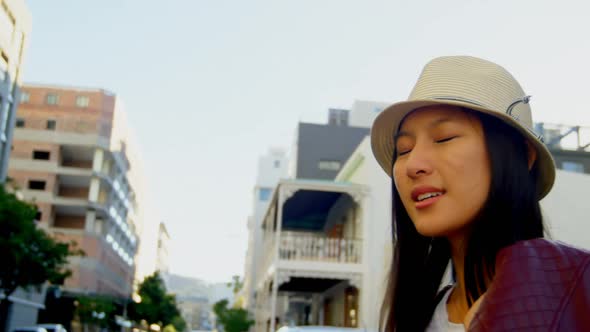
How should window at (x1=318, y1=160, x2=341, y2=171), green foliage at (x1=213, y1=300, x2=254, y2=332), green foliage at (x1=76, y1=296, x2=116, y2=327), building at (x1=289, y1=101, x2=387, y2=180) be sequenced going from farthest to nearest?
green foliage at (x1=76, y1=296, x2=116, y2=327)
window at (x1=318, y1=160, x2=341, y2=171)
building at (x1=289, y1=101, x2=387, y2=180)
green foliage at (x1=213, y1=300, x2=254, y2=332)

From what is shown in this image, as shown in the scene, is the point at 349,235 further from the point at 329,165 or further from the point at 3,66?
the point at 329,165

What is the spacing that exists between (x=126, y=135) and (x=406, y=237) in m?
55.3

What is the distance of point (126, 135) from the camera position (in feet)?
180

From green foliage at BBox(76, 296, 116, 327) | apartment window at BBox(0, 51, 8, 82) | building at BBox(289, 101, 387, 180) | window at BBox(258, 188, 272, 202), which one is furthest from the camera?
window at BBox(258, 188, 272, 202)

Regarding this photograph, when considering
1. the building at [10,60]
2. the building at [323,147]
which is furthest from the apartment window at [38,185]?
the building at [323,147]

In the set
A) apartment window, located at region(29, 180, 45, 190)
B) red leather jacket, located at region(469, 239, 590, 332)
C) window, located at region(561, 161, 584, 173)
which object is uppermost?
apartment window, located at region(29, 180, 45, 190)

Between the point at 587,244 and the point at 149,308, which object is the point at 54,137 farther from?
the point at 587,244

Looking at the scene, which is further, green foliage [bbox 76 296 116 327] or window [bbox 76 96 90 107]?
window [bbox 76 96 90 107]

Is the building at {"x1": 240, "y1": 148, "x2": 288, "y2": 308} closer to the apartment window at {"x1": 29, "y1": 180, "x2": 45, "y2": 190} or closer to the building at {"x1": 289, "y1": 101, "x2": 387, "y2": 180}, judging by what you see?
the building at {"x1": 289, "y1": 101, "x2": 387, "y2": 180}

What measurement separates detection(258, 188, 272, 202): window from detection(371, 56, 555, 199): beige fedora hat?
197ft

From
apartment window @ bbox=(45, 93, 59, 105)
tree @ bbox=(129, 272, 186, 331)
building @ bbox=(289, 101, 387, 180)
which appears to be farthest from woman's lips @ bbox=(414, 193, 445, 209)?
tree @ bbox=(129, 272, 186, 331)

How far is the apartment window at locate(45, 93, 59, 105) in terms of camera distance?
154 ft

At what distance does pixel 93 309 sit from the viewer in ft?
140

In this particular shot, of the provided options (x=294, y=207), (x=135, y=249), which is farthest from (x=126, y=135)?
(x=294, y=207)
